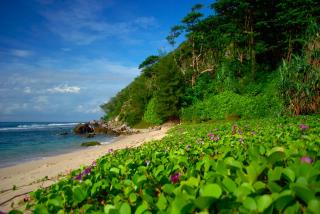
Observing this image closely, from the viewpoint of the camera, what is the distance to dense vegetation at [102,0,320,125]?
Answer: 22.1 metres

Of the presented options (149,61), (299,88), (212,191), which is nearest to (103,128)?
(149,61)

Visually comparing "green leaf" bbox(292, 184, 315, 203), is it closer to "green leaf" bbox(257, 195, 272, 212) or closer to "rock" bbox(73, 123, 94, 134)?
"green leaf" bbox(257, 195, 272, 212)

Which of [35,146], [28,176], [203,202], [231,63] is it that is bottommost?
[28,176]

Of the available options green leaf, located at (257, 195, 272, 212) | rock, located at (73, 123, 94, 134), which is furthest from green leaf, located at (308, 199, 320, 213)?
rock, located at (73, 123, 94, 134)

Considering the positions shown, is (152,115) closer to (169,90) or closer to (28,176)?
(169,90)

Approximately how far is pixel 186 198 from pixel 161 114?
85.0 ft

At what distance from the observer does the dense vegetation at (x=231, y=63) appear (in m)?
22.1

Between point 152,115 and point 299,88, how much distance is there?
18.4 m

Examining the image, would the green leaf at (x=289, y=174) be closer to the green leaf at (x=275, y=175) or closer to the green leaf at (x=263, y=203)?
the green leaf at (x=275, y=175)

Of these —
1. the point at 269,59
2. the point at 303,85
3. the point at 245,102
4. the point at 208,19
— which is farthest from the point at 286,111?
the point at 208,19

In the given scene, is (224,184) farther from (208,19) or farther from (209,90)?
(208,19)

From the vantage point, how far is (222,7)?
84.6ft

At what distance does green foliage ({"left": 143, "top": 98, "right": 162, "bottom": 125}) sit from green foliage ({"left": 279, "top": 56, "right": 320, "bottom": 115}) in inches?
618

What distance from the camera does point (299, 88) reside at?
13531mm
